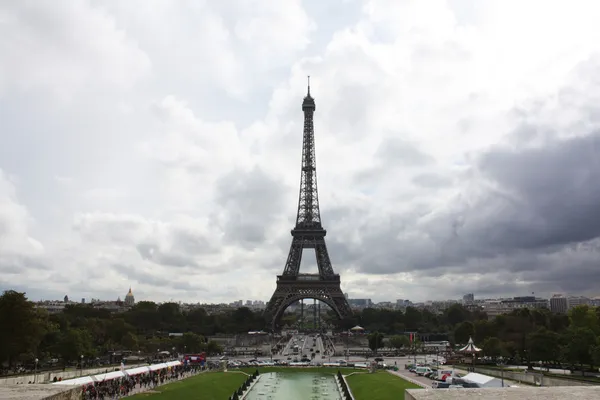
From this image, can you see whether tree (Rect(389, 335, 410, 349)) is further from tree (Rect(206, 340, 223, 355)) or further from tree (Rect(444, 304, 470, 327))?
tree (Rect(444, 304, 470, 327))

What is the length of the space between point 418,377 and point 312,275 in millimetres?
65330

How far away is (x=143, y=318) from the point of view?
12756 centimetres

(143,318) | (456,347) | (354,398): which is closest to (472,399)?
(354,398)

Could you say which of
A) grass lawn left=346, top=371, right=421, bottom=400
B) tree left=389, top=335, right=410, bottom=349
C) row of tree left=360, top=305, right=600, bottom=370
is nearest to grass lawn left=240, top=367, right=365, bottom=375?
grass lawn left=346, top=371, right=421, bottom=400

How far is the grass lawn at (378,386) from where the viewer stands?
4072 centimetres

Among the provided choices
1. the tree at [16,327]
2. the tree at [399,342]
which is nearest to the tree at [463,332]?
the tree at [399,342]

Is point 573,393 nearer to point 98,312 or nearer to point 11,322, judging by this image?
point 11,322

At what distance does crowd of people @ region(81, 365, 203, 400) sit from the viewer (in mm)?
38188

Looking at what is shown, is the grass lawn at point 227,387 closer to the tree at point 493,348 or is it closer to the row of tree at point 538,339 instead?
the row of tree at point 538,339

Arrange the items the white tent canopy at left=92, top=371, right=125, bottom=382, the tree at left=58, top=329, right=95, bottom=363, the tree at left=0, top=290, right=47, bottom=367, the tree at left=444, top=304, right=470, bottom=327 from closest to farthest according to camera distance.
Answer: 1. the white tent canopy at left=92, top=371, right=125, bottom=382
2. the tree at left=0, top=290, right=47, bottom=367
3. the tree at left=58, top=329, right=95, bottom=363
4. the tree at left=444, top=304, right=470, bottom=327

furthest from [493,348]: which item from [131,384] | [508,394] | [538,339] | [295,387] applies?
[508,394]

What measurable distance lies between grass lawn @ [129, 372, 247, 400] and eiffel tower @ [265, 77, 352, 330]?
60473 mm

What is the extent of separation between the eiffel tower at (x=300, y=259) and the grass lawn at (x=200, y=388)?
60473 mm

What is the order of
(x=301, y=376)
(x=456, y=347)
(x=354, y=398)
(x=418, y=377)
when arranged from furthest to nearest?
(x=456, y=347), (x=301, y=376), (x=418, y=377), (x=354, y=398)
